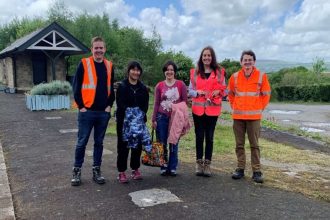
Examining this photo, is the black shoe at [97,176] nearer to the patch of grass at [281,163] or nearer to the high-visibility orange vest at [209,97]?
the high-visibility orange vest at [209,97]

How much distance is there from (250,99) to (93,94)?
7.42ft

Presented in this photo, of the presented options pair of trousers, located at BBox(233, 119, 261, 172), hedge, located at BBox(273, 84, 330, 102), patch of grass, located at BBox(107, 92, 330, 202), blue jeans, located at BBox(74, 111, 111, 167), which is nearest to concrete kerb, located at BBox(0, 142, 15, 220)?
blue jeans, located at BBox(74, 111, 111, 167)

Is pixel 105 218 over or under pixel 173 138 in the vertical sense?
under

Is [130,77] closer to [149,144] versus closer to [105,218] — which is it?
[149,144]

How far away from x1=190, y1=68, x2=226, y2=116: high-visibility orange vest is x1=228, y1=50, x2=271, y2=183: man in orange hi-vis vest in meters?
0.28

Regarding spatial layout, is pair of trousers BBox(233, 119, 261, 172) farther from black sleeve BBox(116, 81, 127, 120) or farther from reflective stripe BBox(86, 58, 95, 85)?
reflective stripe BBox(86, 58, 95, 85)

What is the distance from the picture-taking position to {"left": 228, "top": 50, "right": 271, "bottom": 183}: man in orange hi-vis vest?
557 centimetres

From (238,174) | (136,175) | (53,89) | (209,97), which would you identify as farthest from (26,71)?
(238,174)

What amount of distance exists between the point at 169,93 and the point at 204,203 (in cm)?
170

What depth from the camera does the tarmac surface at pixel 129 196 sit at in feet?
14.0

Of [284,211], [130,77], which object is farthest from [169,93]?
[284,211]

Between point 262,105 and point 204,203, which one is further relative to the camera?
point 262,105

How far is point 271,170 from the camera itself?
21.9 feet

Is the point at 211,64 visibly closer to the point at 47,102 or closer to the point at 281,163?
the point at 281,163
